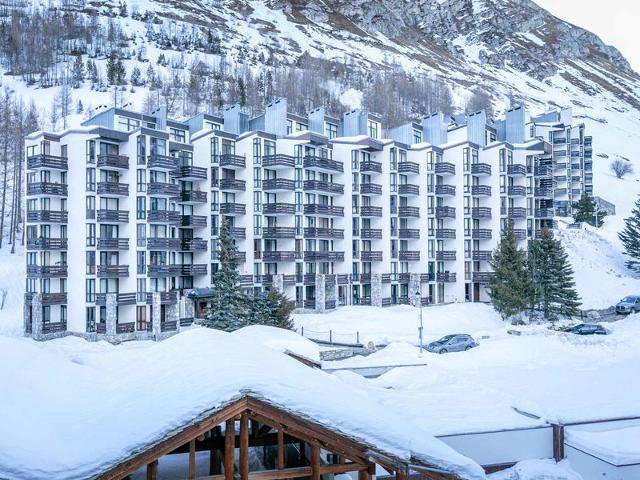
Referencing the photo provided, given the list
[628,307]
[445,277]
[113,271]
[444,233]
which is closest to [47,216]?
[113,271]

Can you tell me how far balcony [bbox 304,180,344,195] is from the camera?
2032 inches

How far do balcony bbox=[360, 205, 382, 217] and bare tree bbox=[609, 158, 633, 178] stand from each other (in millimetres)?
86740

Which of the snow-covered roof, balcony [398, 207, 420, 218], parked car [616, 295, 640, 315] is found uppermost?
balcony [398, 207, 420, 218]

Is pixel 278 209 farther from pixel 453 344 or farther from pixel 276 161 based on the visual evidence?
pixel 453 344

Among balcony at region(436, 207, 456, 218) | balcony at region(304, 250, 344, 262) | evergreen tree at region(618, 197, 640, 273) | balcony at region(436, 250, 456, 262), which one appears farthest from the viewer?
evergreen tree at region(618, 197, 640, 273)

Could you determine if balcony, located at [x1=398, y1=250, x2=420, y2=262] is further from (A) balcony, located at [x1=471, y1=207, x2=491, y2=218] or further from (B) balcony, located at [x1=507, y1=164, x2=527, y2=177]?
(B) balcony, located at [x1=507, y1=164, x2=527, y2=177]

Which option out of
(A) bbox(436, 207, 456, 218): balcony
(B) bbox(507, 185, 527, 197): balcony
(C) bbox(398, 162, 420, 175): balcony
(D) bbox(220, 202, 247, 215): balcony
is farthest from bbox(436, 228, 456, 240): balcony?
(D) bbox(220, 202, 247, 215): balcony

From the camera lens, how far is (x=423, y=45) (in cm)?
19575

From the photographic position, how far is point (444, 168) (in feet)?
187

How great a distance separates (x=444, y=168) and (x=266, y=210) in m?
18.4

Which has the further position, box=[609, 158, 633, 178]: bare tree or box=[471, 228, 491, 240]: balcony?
box=[609, 158, 633, 178]: bare tree

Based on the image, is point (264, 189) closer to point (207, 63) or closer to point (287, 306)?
point (287, 306)

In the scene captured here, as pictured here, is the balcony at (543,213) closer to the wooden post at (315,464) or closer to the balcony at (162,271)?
the balcony at (162,271)

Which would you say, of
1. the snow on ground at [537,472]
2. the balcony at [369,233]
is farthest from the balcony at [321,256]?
the snow on ground at [537,472]
